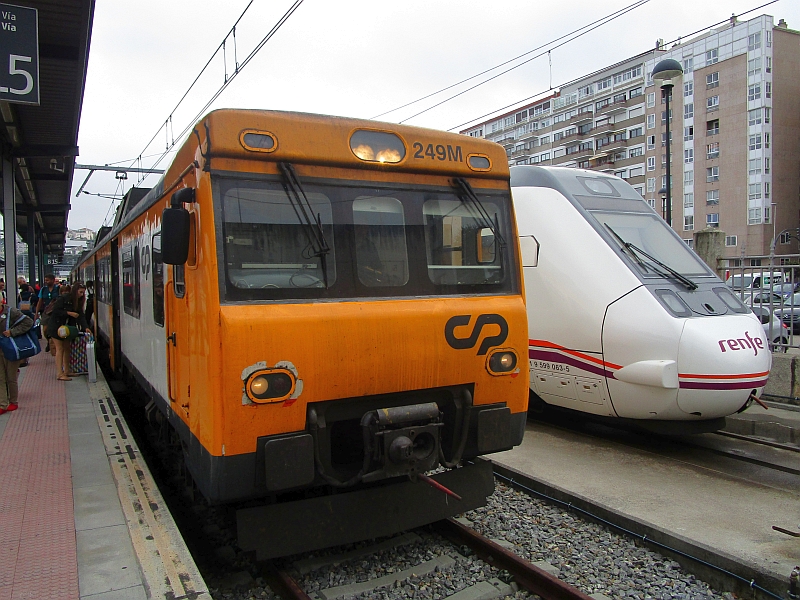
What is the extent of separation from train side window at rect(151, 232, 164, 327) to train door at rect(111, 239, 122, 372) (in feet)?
11.6

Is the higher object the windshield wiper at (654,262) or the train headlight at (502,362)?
the windshield wiper at (654,262)

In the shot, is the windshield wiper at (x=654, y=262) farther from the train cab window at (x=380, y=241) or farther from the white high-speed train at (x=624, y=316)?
the train cab window at (x=380, y=241)

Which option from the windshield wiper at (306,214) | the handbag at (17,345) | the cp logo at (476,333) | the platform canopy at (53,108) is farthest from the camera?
the platform canopy at (53,108)

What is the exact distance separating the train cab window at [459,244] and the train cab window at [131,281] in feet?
12.1

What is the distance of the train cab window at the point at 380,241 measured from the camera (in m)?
4.12

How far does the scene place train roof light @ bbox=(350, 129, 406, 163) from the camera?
13.6 feet

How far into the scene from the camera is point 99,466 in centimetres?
576

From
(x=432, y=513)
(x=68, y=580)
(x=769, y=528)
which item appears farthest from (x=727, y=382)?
(x=68, y=580)

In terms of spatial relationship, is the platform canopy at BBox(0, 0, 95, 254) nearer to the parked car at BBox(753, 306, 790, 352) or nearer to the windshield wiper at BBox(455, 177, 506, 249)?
the windshield wiper at BBox(455, 177, 506, 249)

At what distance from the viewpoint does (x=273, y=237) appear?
387cm

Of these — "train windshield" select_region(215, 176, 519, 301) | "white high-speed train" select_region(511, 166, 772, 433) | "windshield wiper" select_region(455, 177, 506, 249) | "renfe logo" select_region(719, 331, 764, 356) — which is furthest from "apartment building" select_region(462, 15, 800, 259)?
"train windshield" select_region(215, 176, 519, 301)

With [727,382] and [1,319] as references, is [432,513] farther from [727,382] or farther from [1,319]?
[1,319]

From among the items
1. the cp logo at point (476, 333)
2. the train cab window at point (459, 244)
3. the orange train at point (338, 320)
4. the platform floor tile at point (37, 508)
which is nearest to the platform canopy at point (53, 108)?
the platform floor tile at point (37, 508)

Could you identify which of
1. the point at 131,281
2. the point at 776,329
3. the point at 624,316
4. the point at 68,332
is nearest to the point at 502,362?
the point at 624,316
